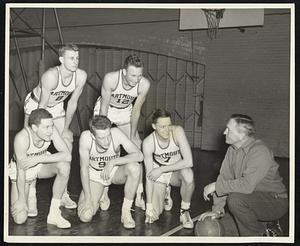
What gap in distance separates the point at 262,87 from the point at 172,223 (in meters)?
3.15

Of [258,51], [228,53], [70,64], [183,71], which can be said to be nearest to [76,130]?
[183,71]

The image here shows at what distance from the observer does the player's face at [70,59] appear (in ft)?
7.91

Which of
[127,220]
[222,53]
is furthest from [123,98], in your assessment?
[222,53]

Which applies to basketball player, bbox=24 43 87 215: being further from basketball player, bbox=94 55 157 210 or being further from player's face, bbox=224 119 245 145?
player's face, bbox=224 119 245 145

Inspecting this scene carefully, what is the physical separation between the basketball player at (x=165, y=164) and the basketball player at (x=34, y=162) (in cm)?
51

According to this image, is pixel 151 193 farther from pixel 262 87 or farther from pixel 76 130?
pixel 76 130

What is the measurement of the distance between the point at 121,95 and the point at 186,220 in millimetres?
978

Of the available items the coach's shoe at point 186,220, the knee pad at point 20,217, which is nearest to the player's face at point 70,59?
the knee pad at point 20,217

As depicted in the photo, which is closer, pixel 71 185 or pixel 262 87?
pixel 71 185

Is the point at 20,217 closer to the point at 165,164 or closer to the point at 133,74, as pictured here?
the point at 165,164

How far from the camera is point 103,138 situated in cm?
232

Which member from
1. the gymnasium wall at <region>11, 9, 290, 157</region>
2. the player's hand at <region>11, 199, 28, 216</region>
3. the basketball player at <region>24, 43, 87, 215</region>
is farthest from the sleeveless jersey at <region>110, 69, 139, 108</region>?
the gymnasium wall at <region>11, 9, 290, 157</region>

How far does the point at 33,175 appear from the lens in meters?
2.38

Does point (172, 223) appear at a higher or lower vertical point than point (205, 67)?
lower
